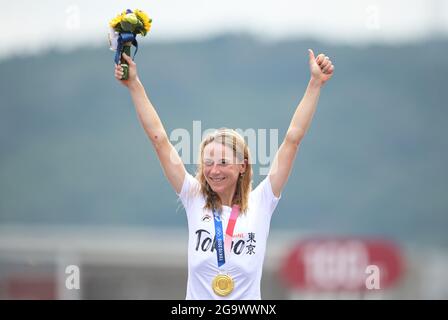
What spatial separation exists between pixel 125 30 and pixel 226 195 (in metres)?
1.35

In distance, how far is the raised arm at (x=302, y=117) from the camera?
734 centimetres

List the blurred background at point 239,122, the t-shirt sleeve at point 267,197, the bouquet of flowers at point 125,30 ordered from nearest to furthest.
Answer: the bouquet of flowers at point 125,30, the t-shirt sleeve at point 267,197, the blurred background at point 239,122

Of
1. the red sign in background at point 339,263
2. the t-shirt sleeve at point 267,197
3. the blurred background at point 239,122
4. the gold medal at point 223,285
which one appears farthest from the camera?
the blurred background at point 239,122

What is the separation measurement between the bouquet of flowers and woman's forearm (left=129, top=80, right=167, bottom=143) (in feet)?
0.40

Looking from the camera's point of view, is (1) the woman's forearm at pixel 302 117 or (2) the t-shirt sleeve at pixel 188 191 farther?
(2) the t-shirt sleeve at pixel 188 191

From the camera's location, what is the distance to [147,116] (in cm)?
737

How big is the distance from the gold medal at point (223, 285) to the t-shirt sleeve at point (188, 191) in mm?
586

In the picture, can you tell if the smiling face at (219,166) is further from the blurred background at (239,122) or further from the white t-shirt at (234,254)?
the blurred background at (239,122)

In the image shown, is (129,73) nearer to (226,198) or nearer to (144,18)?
(144,18)

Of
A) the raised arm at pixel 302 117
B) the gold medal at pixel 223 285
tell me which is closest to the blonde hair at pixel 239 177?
the raised arm at pixel 302 117

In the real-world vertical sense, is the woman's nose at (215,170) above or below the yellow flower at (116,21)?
below
